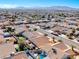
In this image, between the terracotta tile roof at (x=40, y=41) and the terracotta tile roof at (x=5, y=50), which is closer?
the terracotta tile roof at (x=5, y=50)

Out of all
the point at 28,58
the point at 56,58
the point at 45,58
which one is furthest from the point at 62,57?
the point at 28,58

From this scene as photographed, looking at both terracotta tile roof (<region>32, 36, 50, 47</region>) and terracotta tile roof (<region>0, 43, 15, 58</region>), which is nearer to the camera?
terracotta tile roof (<region>0, 43, 15, 58</region>)

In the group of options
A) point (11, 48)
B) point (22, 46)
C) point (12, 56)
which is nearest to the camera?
point (12, 56)

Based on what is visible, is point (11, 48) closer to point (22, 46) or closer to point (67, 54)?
Answer: point (22, 46)

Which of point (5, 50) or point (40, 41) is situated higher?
point (5, 50)

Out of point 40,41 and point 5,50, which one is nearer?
point 5,50

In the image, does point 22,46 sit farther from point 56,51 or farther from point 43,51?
point 56,51

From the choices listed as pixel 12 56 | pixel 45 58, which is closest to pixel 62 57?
pixel 45 58

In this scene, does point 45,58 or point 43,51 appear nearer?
point 45,58

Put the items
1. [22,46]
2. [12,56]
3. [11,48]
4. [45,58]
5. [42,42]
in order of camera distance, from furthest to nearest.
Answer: [42,42] < [22,46] < [11,48] < [45,58] < [12,56]
